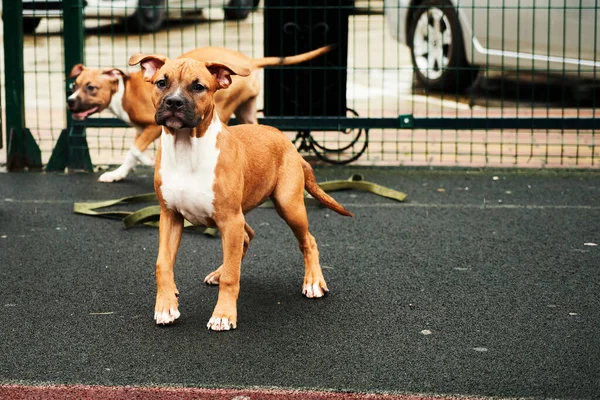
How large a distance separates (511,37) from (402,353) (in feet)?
17.0

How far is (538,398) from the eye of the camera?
3562 millimetres

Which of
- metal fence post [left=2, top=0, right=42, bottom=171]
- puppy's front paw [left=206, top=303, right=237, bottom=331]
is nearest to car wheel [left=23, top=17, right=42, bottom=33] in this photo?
metal fence post [left=2, top=0, right=42, bottom=171]

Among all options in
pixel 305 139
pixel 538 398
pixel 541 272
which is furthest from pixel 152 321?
pixel 305 139

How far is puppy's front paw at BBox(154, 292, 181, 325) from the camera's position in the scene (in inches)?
171

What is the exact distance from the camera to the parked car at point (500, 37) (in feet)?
A: 26.2

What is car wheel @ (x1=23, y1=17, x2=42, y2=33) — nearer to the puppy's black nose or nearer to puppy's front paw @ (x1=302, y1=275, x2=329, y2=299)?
puppy's front paw @ (x1=302, y1=275, x2=329, y2=299)

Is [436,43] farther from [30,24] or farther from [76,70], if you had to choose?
[30,24]

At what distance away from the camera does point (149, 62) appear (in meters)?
4.47

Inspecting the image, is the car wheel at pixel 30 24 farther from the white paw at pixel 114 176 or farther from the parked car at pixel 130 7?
the white paw at pixel 114 176

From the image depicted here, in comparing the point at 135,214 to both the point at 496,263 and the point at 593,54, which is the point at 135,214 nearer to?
the point at 496,263

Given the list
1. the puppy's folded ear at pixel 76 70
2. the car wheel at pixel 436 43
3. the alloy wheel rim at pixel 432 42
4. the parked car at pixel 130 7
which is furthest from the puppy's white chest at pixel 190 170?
the alloy wheel rim at pixel 432 42

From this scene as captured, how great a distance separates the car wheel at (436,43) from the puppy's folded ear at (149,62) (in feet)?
15.1

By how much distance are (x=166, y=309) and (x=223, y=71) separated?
3.29 feet

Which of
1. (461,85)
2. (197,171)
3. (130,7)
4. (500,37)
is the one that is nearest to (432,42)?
(500,37)
